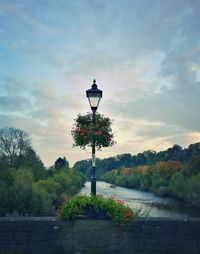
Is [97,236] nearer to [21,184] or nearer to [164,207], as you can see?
[21,184]

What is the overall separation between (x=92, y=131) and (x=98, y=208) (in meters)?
2.59

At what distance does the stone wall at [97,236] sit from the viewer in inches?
406

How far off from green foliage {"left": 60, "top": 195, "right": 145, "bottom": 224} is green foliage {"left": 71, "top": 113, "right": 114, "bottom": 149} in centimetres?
197

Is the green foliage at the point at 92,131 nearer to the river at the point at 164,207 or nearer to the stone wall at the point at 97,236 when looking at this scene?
the stone wall at the point at 97,236

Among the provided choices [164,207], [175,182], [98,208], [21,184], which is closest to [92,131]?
[98,208]

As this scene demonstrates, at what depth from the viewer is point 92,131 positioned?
1186 centimetres

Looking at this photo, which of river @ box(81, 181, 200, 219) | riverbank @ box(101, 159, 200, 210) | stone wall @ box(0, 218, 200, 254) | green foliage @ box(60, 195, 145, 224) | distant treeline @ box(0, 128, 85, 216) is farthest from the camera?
riverbank @ box(101, 159, 200, 210)

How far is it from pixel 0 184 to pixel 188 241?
29662 millimetres

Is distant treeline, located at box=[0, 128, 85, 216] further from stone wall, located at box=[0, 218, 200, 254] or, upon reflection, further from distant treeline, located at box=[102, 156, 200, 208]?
distant treeline, located at box=[102, 156, 200, 208]

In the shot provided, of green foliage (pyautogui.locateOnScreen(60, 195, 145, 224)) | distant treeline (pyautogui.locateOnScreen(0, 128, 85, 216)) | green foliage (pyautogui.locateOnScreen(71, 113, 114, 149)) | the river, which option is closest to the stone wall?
green foliage (pyautogui.locateOnScreen(60, 195, 145, 224))

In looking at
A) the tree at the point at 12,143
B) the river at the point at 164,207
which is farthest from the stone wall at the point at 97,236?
the tree at the point at 12,143

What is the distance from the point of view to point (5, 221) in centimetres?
1056

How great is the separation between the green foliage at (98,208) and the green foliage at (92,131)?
1974 millimetres

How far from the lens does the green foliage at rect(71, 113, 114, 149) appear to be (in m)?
11.8
